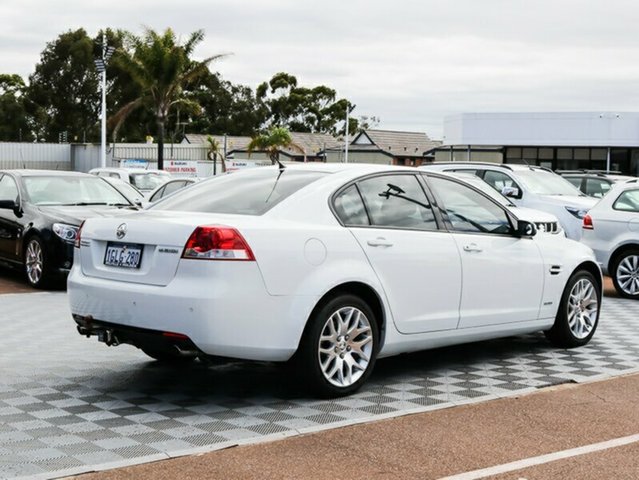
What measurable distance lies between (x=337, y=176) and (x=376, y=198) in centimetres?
34

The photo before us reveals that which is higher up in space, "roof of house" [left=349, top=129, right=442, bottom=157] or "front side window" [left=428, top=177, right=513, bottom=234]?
"roof of house" [left=349, top=129, right=442, bottom=157]

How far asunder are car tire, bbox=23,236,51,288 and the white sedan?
527 cm

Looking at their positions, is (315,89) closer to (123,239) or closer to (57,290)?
(57,290)

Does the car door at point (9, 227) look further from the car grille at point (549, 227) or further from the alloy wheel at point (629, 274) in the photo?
the alloy wheel at point (629, 274)

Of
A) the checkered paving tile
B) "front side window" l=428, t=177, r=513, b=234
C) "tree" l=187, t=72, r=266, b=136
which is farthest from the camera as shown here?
"tree" l=187, t=72, r=266, b=136

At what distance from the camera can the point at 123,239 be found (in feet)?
21.5

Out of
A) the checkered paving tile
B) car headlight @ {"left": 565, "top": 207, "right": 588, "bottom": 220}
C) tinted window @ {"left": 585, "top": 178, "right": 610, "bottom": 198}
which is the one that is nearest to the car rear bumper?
the checkered paving tile

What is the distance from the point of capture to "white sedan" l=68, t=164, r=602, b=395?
6113 mm

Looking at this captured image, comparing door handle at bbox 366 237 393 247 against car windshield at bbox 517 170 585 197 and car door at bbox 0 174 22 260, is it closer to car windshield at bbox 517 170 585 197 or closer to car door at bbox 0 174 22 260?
car door at bbox 0 174 22 260

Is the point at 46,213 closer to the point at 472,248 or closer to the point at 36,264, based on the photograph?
the point at 36,264

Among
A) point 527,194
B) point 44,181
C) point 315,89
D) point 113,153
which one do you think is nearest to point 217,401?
point 44,181

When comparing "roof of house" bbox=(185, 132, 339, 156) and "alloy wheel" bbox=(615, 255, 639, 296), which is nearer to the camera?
"alloy wheel" bbox=(615, 255, 639, 296)

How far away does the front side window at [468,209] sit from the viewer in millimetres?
7660

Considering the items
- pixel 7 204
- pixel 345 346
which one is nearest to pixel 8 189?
pixel 7 204
